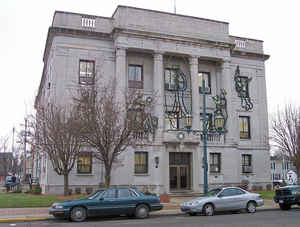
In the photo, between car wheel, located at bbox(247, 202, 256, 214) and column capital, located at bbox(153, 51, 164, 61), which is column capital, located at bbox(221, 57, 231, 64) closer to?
column capital, located at bbox(153, 51, 164, 61)

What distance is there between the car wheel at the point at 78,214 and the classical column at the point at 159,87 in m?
17.1

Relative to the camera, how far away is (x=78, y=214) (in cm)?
1616

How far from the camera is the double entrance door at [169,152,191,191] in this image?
33.8 meters

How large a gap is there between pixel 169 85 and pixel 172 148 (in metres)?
6.07

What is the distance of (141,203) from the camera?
57.0 ft

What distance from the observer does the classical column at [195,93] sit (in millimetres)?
34094

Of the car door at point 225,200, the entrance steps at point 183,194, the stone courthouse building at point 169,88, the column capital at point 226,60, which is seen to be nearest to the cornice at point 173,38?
the stone courthouse building at point 169,88

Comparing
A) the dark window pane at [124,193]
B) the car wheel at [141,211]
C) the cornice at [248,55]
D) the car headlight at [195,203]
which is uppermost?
the cornice at [248,55]

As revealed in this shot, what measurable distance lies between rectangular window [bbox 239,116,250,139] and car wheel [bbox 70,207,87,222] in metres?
24.8

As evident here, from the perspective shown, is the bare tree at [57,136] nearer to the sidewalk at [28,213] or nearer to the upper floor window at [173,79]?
the sidewalk at [28,213]

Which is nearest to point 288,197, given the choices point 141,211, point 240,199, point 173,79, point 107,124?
point 240,199

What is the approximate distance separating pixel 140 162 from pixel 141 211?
50.6 ft

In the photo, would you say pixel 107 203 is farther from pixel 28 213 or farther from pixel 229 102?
pixel 229 102

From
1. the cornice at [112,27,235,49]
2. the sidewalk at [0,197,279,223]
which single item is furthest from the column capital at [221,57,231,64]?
the sidewalk at [0,197,279,223]
